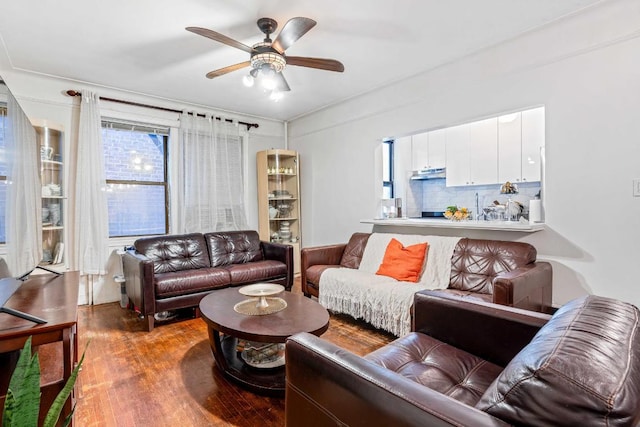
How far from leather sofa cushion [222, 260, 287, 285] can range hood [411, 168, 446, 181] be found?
8.28 ft

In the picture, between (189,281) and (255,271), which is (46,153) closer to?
(189,281)

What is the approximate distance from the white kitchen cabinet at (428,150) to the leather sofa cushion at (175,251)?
3332mm

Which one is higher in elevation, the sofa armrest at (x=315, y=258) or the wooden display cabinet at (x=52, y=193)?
the wooden display cabinet at (x=52, y=193)

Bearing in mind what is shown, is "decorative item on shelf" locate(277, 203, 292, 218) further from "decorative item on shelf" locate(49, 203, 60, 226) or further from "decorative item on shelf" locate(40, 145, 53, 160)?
"decorative item on shelf" locate(40, 145, 53, 160)

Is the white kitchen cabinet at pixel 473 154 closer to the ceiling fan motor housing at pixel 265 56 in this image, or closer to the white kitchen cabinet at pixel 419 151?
the white kitchen cabinet at pixel 419 151

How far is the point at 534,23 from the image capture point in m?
2.56

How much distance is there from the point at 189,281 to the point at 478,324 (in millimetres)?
2676

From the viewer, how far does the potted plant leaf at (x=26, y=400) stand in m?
0.71

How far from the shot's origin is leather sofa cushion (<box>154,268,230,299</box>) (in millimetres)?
3119

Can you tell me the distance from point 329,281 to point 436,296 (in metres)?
1.56

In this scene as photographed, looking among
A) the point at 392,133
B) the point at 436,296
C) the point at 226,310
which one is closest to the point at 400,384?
the point at 436,296

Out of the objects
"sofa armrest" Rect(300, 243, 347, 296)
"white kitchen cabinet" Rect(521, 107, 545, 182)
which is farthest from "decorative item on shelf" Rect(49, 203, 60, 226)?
"white kitchen cabinet" Rect(521, 107, 545, 182)

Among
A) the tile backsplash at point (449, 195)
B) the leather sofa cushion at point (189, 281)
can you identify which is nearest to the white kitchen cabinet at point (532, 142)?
the tile backsplash at point (449, 195)

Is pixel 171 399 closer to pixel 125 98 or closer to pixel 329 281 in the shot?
pixel 329 281
